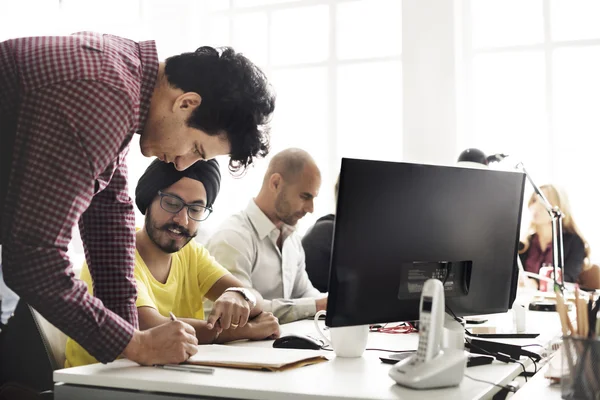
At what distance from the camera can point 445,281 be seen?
5.33 feet

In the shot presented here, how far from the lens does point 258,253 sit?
9.53 ft

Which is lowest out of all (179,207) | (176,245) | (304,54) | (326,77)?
(176,245)

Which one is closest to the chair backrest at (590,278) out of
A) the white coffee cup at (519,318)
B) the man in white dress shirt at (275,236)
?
the man in white dress shirt at (275,236)

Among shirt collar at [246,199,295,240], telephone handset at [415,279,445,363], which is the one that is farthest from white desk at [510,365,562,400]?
shirt collar at [246,199,295,240]

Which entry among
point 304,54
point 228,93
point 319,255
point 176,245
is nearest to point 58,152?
point 228,93

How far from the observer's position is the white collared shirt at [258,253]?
2.77 meters

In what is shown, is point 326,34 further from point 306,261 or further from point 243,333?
point 243,333

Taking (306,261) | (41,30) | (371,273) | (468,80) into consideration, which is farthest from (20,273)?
(468,80)

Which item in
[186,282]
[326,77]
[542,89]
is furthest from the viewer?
[326,77]

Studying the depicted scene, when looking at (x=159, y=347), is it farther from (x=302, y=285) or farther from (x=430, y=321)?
(x=302, y=285)

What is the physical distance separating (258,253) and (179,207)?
2.11 feet

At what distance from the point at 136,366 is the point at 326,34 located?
4445mm

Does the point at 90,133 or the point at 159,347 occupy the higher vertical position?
the point at 90,133

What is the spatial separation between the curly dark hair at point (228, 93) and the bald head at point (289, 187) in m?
1.37
